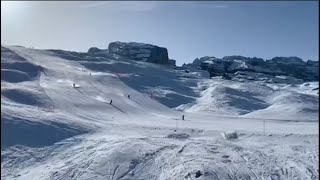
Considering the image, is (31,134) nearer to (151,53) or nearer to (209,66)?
(151,53)

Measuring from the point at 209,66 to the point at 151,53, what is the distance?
75.4 feet

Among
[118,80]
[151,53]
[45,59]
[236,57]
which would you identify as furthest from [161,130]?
[236,57]

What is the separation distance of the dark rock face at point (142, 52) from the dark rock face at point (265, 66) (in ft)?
39.8

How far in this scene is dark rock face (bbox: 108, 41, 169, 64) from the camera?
138 meters

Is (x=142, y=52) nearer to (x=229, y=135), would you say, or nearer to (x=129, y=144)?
(x=229, y=135)

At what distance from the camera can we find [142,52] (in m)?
141

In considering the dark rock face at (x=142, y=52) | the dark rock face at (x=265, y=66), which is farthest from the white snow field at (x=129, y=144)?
the dark rock face at (x=265, y=66)

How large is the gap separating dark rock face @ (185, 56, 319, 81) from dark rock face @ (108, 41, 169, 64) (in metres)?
12.1

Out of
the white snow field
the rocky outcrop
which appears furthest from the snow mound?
the rocky outcrop

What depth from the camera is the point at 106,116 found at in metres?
42.0

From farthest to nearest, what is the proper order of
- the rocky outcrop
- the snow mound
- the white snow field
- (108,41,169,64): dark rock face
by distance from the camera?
(108,41,169,64): dark rock face < the rocky outcrop < the snow mound < the white snow field

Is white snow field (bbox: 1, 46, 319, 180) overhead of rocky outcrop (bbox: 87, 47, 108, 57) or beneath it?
beneath

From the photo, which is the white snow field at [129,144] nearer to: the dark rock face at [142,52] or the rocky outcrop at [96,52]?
the rocky outcrop at [96,52]

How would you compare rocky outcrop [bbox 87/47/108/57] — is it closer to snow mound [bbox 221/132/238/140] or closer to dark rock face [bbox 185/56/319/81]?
dark rock face [bbox 185/56/319/81]
